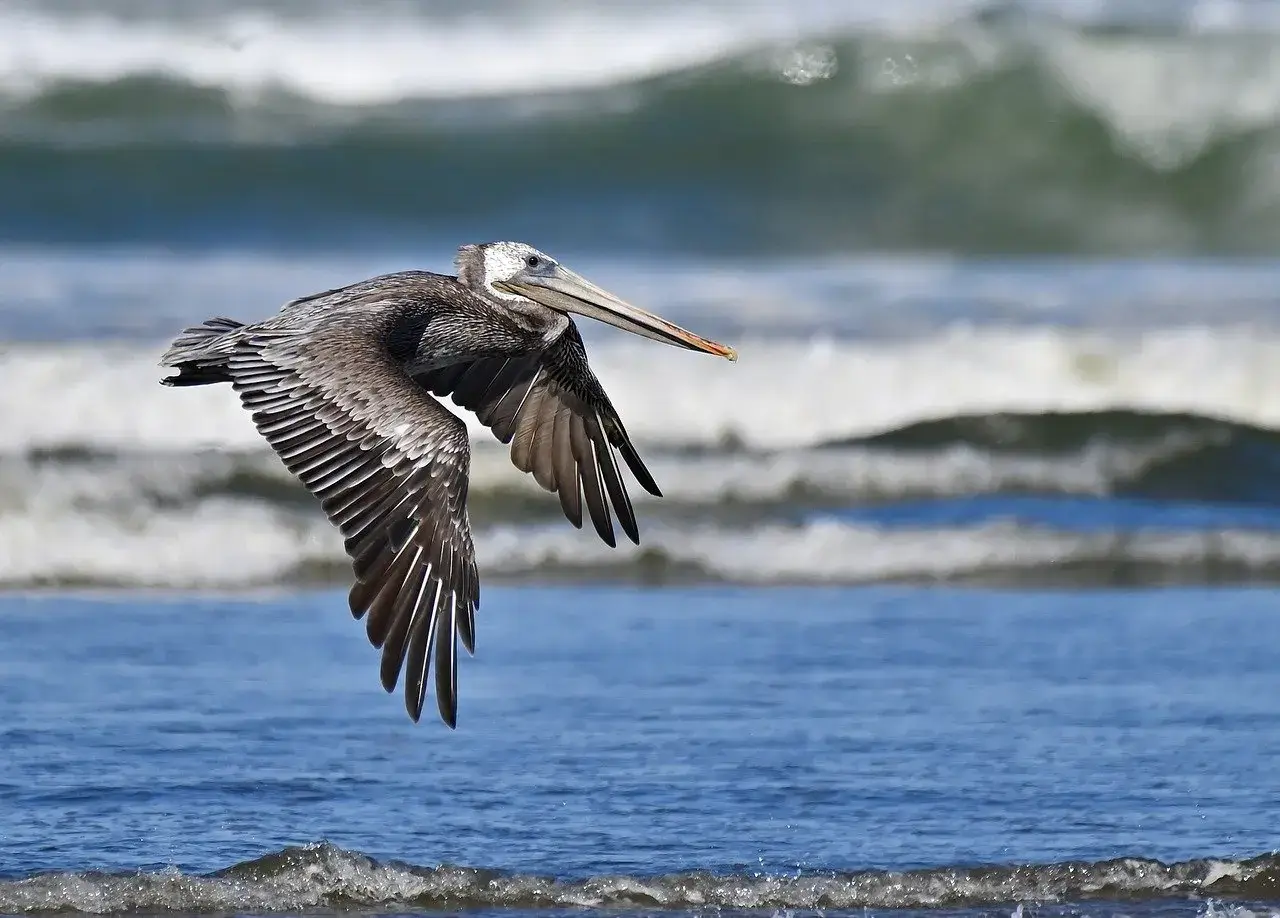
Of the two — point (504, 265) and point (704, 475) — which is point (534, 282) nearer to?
point (504, 265)

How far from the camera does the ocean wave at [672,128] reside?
67.5 ft

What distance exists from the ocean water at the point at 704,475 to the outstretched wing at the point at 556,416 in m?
0.77

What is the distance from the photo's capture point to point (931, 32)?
74.8ft

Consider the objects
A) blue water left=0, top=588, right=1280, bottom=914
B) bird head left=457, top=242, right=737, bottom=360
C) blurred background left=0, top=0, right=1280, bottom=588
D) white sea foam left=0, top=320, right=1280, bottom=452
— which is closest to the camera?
blue water left=0, top=588, right=1280, bottom=914

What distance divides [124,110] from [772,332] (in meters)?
10.6

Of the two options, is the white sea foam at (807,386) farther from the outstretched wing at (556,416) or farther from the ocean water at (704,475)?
the outstretched wing at (556,416)

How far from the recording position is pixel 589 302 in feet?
22.1

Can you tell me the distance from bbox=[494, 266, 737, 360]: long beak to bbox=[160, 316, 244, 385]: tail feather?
95 cm

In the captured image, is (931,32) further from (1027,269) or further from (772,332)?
(772,332)

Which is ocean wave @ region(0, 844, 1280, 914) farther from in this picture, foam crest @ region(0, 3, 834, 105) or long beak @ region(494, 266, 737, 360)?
foam crest @ region(0, 3, 834, 105)

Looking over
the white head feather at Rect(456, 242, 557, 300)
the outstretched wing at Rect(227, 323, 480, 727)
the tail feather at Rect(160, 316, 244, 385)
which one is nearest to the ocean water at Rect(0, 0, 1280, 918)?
the outstretched wing at Rect(227, 323, 480, 727)

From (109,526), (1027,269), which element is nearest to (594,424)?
(109,526)

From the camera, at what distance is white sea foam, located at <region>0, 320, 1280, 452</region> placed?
12.5m

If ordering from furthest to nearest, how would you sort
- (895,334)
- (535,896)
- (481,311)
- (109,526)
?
(895,334) → (109,526) → (481,311) → (535,896)
